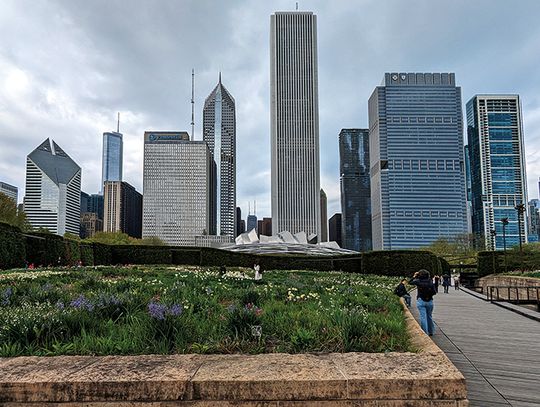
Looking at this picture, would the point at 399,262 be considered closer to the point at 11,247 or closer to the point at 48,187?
the point at 11,247

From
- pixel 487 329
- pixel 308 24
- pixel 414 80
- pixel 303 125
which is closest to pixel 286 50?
pixel 308 24

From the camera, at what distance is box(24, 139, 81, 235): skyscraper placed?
146 meters

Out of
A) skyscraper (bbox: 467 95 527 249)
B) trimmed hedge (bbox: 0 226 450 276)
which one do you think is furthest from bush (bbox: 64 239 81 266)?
skyscraper (bbox: 467 95 527 249)

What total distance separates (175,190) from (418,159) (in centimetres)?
10714

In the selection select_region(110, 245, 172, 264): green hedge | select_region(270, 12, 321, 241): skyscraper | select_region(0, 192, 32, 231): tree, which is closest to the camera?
select_region(110, 245, 172, 264): green hedge

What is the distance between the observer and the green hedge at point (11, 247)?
16.8 metres

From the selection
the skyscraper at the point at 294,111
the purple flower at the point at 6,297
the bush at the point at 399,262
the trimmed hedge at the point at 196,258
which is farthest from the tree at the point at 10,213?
the skyscraper at the point at 294,111

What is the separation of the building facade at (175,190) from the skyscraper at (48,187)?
32.4m

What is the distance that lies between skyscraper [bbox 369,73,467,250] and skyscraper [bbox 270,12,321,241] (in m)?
27.3

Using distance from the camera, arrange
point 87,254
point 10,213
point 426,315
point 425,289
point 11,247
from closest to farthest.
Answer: point 426,315 < point 425,289 < point 11,247 < point 87,254 < point 10,213

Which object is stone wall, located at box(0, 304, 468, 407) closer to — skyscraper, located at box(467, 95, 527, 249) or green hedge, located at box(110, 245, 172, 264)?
green hedge, located at box(110, 245, 172, 264)

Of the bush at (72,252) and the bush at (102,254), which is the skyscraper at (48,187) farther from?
the bush at (72,252)

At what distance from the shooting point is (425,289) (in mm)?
7305

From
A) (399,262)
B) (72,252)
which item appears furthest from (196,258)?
(399,262)
